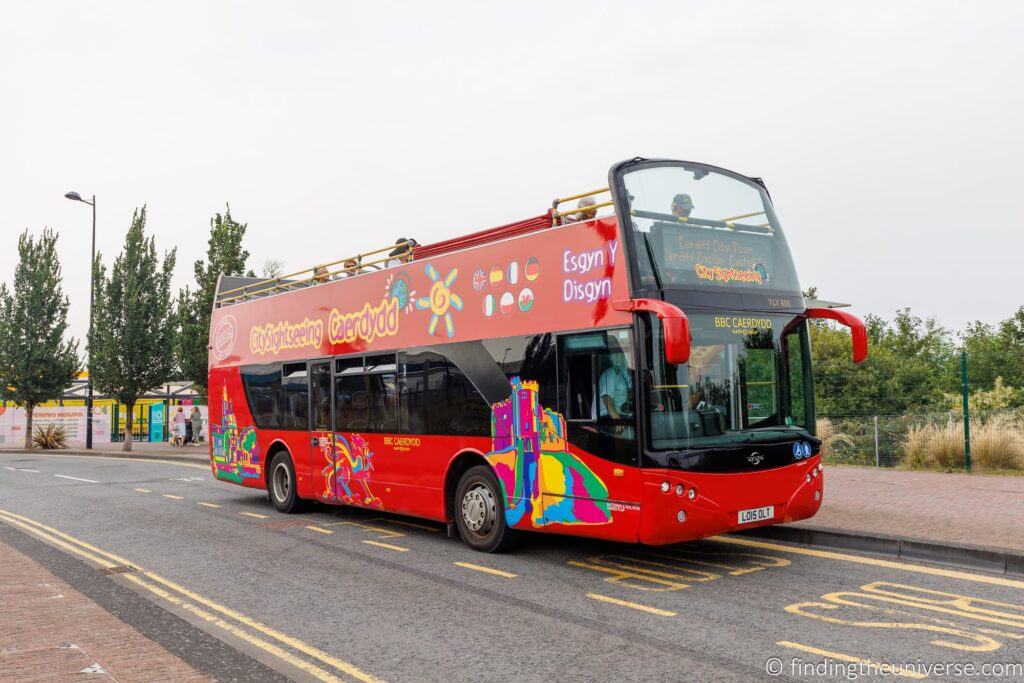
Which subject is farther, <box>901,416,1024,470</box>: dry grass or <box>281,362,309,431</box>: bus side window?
<box>901,416,1024,470</box>: dry grass

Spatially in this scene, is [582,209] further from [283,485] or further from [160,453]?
[160,453]

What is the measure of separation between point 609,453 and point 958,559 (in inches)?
134

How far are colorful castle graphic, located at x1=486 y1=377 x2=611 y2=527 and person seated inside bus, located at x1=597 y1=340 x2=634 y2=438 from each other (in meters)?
0.50

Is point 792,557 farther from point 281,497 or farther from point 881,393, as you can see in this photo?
point 881,393

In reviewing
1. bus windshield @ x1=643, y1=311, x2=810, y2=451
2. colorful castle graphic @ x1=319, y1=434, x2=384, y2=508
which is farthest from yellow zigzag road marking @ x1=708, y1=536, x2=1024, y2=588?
colorful castle graphic @ x1=319, y1=434, x2=384, y2=508

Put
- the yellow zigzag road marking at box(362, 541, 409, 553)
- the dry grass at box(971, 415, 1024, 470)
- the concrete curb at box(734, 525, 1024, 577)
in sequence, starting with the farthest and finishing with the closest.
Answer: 1. the dry grass at box(971, 415, 1024, 470)
2. the yellow zigzag road marking at box(362, 541, 409, 553)
3. the concrete curb at box(734, 525, 1024, 577)

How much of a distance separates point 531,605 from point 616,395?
1.95m

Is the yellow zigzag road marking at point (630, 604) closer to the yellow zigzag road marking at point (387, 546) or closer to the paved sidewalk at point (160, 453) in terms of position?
the yellow zigzag road marking at point (387, 546)

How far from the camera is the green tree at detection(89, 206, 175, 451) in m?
30.7

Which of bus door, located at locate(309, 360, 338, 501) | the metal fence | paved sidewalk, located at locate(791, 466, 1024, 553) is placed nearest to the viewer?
paved sidewalk, located at locate(791, 466, 1024, 553)

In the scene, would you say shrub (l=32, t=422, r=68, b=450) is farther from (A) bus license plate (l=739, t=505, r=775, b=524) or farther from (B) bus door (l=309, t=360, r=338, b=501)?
(A) bus license plate (l=739, t=505, r=775, b=524)

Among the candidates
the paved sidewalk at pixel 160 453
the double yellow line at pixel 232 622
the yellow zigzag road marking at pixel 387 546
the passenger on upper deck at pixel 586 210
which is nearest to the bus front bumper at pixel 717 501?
the passenger on upper deck at pixel 586 210

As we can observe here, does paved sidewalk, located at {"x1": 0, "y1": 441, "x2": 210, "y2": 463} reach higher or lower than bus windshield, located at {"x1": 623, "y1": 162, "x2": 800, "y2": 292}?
lower

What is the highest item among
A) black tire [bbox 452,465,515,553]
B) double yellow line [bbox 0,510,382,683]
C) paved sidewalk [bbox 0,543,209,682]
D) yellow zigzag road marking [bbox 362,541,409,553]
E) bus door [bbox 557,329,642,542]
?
bus door [bbox 557,329,642,542]
